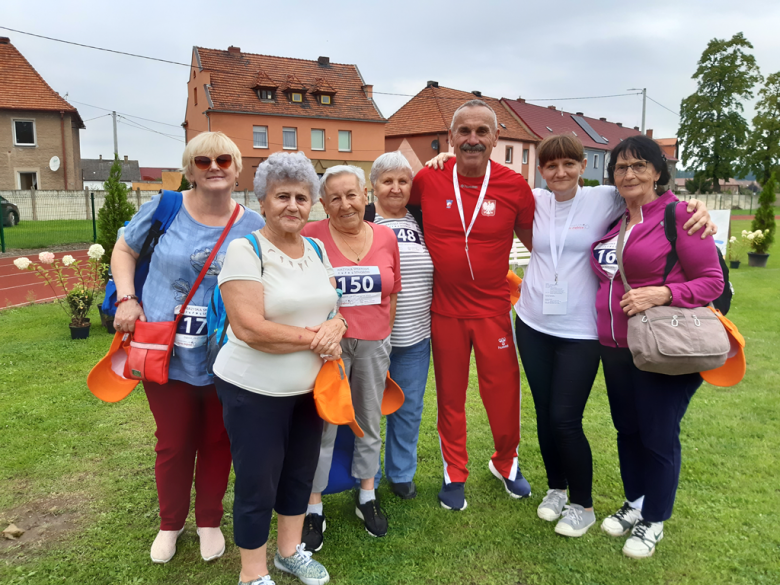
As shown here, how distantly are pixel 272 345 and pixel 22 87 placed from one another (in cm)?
3545

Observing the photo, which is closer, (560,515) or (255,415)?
(255,415)

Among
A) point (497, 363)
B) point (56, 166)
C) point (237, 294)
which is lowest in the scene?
point (497, 363)

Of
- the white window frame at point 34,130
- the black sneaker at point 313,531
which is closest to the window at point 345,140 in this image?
the white window frame at point 34,130

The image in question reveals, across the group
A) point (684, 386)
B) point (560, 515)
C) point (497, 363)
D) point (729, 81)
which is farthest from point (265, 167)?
point (729, 81)

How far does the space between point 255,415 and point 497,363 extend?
1.61 m

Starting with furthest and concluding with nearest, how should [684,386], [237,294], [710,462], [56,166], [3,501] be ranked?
[56,166], [710,462], [3,501], [684,386], [237,294]

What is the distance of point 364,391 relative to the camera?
9.57ft

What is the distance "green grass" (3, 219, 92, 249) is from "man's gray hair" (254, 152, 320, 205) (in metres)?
15.9

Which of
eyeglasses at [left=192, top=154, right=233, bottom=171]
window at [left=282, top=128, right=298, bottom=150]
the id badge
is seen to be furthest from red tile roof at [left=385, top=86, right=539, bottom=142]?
eyeglasses at [left=192, top=154, right=233, bottom=171]

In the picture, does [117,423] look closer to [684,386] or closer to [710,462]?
[684,386]

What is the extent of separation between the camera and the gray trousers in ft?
9.31

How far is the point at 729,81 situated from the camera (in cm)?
4466

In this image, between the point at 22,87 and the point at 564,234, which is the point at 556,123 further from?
the point at 564,234

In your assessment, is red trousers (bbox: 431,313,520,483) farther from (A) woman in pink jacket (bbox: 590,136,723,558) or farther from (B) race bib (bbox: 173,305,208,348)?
(B) race bib (bbox: 173,305,208,348)
